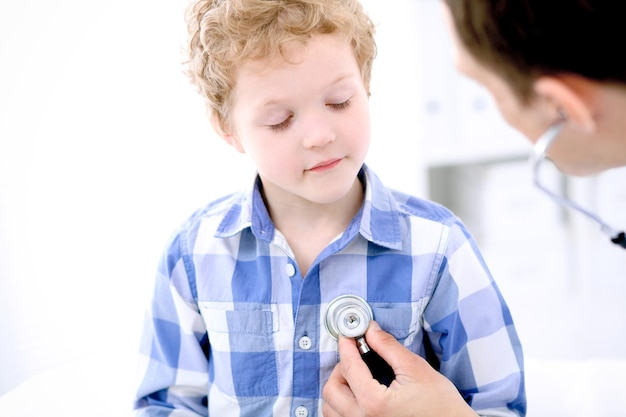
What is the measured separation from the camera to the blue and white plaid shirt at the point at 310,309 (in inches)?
38.1

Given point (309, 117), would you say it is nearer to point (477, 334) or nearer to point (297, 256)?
point (297, 256)

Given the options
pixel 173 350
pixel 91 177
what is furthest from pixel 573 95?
pixel 91 177

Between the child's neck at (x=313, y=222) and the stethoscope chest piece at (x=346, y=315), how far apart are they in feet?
0.32

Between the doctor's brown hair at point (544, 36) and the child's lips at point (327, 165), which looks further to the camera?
the child's lips at point (327, 165)

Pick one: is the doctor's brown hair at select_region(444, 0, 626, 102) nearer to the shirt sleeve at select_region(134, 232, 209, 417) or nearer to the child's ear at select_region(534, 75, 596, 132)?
the child's ear at select_region(534, 75, 596, 132)

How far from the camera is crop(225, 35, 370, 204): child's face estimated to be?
90cm

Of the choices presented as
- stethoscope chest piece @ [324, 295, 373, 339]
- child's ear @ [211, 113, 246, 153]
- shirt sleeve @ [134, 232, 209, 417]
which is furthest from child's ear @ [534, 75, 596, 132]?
shirt sleeve @ [134, 232, 209, 417]

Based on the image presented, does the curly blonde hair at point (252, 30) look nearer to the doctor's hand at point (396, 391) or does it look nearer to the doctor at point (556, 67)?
the doctor at point (556, 67)

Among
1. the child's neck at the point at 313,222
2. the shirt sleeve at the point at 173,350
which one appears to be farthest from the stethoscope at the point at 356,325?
the shirt sleeve at the point at 173,350

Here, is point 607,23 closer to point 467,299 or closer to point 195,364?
point 467,299

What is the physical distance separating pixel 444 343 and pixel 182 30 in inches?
42.6

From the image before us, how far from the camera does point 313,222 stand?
105cm

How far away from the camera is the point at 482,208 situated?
2.31 metres

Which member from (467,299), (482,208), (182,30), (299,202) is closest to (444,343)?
(467,299)
